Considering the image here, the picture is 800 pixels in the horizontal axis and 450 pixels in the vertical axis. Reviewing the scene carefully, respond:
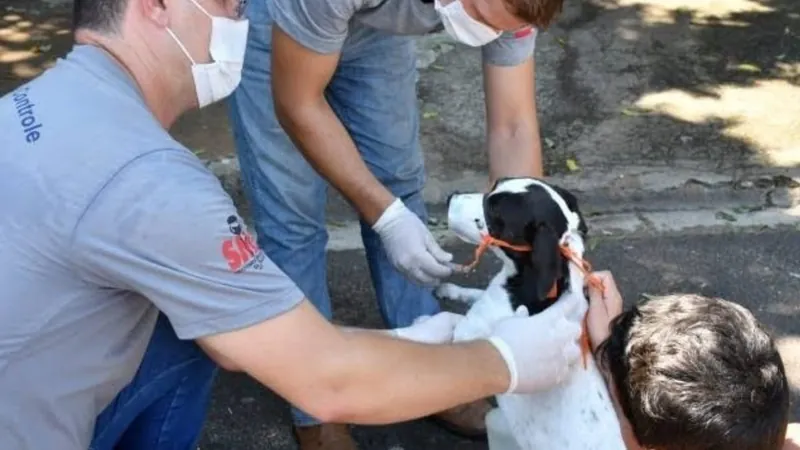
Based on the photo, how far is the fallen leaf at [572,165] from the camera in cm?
451

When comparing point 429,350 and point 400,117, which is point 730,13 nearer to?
point 400,117

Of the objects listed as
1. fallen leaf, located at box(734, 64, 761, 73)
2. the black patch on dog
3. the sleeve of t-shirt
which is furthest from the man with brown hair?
fallen leaf, located at box(734, 64, 761, 73)

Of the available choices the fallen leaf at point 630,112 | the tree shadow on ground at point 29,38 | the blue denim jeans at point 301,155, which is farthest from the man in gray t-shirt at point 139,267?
the tree shadow on ground at point 29,38

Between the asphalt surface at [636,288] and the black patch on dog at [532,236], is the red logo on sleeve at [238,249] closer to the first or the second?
the black patch on dog at [532,236]

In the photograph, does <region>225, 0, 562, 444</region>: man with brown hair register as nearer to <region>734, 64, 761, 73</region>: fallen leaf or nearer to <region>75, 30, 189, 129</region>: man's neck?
<region>75, 30, 189, 129</region>: man's neck

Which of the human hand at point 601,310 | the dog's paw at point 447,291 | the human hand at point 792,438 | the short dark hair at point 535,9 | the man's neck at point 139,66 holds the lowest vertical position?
Result: the dog's paw at point 447,291

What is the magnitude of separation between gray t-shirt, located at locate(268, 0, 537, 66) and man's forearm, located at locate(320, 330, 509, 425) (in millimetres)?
818

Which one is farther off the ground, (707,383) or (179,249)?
(179,249)

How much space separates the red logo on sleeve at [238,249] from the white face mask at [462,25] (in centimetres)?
85

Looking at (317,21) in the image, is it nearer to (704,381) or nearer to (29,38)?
(704,381)

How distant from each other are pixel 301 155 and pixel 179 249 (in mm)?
1198

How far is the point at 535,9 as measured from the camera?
2.29m

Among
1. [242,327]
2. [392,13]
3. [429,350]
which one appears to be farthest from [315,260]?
[242,327]

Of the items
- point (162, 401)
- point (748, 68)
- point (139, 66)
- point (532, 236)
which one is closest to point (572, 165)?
point (748, 68)
